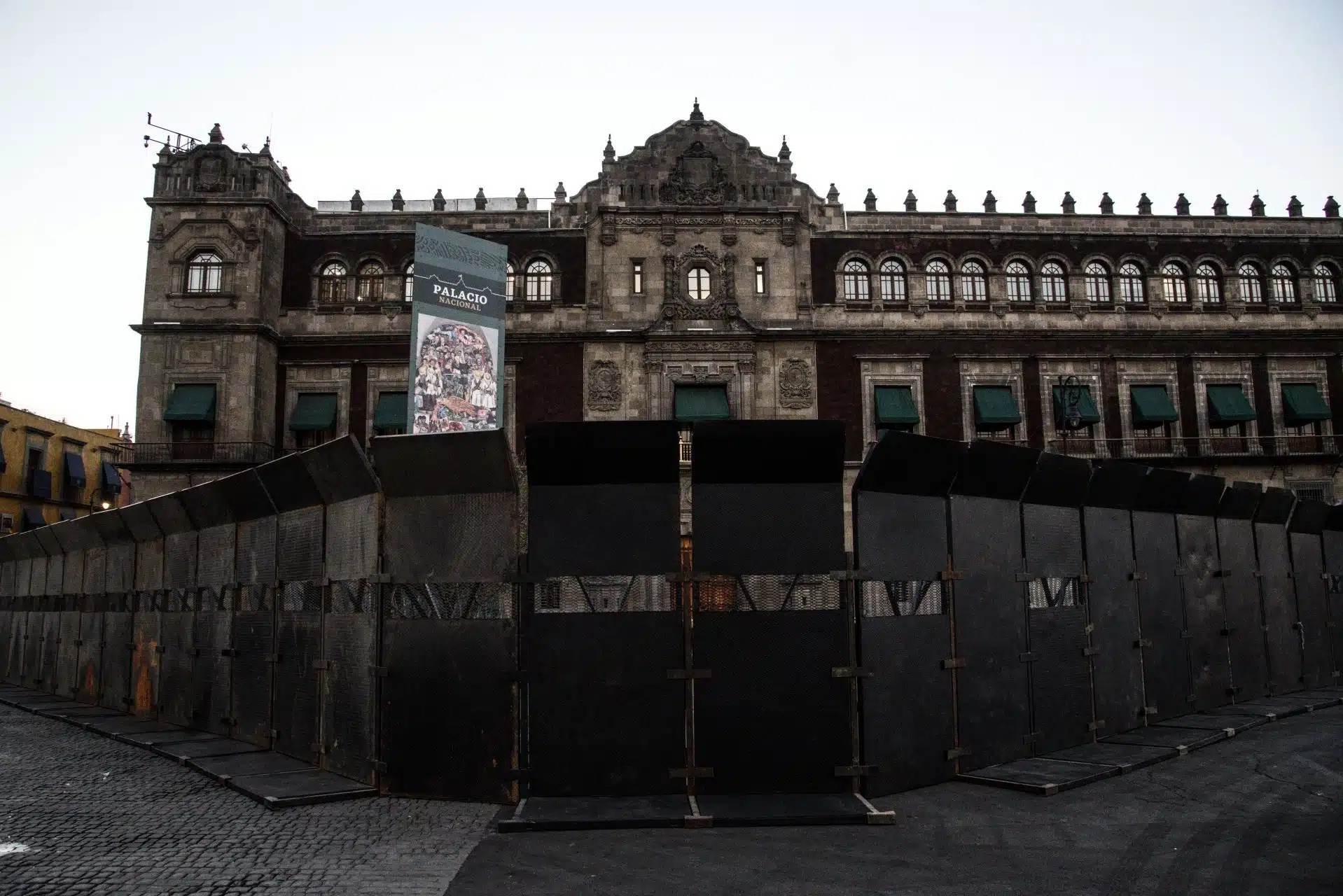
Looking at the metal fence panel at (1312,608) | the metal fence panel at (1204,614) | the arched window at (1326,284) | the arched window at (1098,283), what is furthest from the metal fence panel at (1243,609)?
the arched window at (1326,284)

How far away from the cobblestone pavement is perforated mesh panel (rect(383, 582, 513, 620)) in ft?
5.54

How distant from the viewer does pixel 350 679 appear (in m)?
10.1

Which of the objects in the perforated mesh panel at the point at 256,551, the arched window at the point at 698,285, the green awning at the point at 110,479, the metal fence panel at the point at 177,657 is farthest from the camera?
the green awning at the point at 110,479

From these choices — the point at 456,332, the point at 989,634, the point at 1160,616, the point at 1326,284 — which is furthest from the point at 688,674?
the point at 1326,284

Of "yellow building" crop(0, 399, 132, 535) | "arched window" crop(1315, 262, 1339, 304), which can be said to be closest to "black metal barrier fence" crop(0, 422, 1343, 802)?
"arched window" crop(1315, 262, 1339, 304)

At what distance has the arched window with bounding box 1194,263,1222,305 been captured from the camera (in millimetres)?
41406

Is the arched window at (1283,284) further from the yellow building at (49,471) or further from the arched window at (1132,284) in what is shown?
the yellow building at (49,471)

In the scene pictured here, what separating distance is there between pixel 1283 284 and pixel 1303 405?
18.0 feet

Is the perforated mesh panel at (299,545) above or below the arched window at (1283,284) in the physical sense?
below

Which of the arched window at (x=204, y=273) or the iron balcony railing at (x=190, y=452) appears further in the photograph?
the arched window at (x=204, y=273)

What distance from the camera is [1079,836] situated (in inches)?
306

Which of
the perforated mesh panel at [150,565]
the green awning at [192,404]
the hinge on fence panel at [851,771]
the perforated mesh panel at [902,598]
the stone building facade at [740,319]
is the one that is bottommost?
the hinge on fence panel at [851,771]

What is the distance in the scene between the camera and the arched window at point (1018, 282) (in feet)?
133

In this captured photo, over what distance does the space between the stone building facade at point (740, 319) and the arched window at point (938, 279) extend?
0.09 metres
